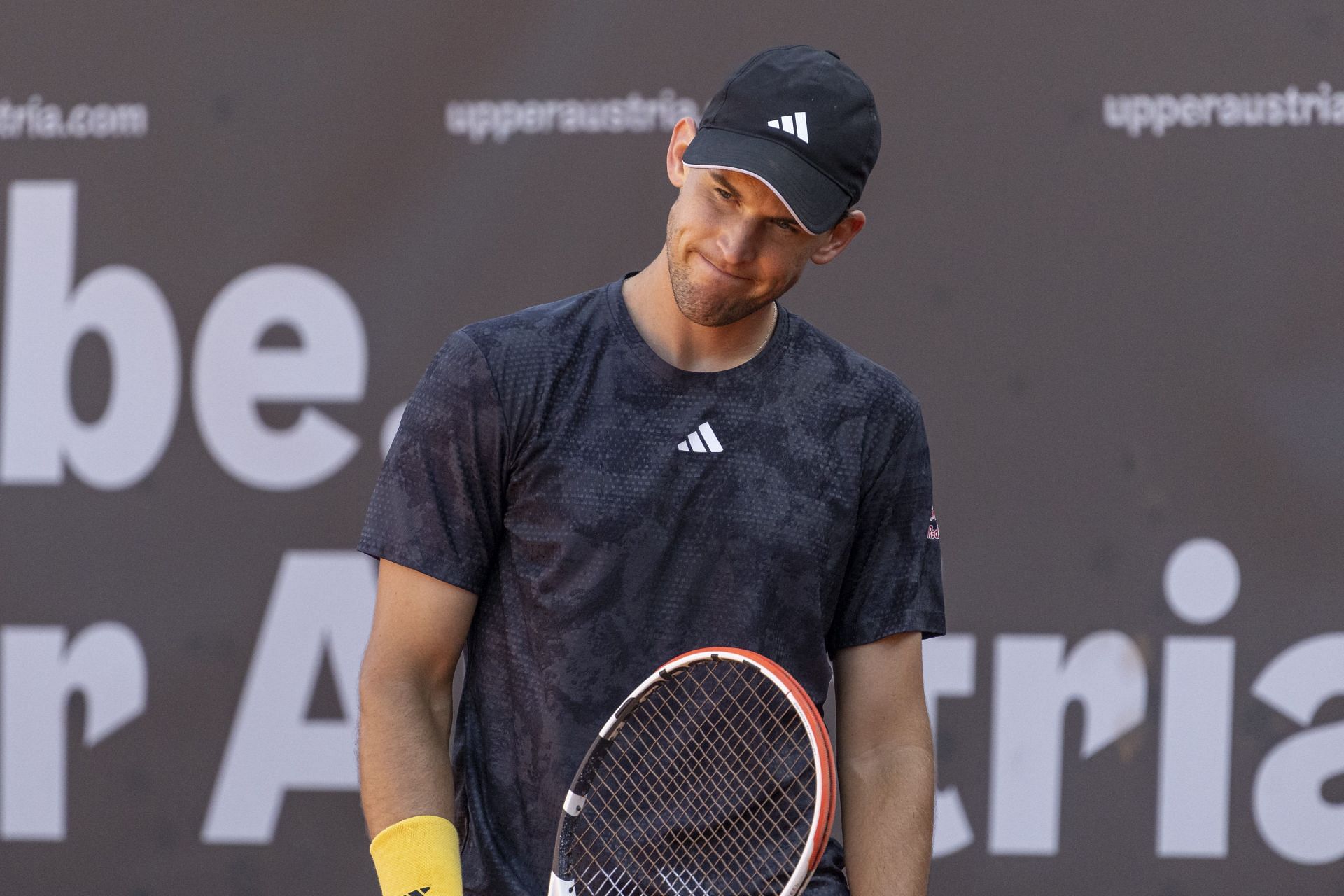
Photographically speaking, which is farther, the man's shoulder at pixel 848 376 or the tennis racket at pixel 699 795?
the man's shoulder at pixel 848 376

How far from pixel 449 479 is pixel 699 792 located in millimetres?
A: 530

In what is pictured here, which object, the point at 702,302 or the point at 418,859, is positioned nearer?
the point at 418,859

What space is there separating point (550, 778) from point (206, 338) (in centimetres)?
162

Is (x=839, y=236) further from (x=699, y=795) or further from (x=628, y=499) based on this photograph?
(x=699, y=795)

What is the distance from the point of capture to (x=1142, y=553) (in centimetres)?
301

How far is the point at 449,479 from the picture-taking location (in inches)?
73.8

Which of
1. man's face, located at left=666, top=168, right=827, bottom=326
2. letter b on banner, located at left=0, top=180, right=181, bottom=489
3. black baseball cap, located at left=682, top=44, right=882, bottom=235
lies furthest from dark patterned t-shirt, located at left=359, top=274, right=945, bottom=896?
letter b on banner, located at left=0, top=180, right=181, bottom=489

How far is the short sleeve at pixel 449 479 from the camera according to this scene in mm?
1868

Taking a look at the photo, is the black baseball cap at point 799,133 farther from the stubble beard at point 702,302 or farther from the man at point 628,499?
the stubble beard at point 702,302

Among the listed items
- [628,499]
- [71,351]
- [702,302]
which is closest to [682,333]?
[702,302]

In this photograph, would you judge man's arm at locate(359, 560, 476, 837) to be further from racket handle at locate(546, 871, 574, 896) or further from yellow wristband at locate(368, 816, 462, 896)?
racket handle at locate(546, 871, 574, 896)

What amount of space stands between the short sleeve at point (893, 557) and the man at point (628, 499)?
0.05ft

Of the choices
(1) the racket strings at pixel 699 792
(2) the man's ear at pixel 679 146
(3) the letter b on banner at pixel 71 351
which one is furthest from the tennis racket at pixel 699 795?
(3) the letter b on banner at pixel 71 351

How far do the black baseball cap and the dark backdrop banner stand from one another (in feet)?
3.85
